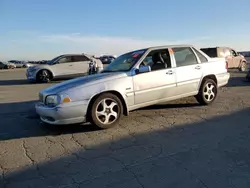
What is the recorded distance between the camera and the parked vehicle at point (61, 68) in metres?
14.9

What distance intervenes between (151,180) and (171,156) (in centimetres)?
76

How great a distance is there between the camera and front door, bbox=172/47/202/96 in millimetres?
6172

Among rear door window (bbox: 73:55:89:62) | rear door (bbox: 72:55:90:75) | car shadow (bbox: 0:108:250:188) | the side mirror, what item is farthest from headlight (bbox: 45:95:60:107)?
rear door window (bbox: 73:55:89:62)

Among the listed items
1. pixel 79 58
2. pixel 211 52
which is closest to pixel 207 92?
pixel 79 58

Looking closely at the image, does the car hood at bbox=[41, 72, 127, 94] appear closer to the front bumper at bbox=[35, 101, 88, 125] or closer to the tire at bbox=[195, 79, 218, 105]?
the front bumper at bbox=[35, 101, 88, 125]

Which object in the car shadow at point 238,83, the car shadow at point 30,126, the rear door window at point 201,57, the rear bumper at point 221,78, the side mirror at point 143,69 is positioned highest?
the rear door window at point 201,57

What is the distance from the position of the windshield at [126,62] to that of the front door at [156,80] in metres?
0.20

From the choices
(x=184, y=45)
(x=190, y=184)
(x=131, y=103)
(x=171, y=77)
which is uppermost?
(x=184, y=45)

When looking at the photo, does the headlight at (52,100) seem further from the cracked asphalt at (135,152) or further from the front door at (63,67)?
the front door at (63,67)

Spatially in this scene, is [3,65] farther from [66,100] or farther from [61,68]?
[66,100]

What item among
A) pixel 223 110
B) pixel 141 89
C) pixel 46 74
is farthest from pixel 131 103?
pixel 46 74

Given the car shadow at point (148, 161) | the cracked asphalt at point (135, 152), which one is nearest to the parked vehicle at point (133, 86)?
the cracked asphalt at point (135, 152)

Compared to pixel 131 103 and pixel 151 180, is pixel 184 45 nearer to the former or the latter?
pixel 131 103

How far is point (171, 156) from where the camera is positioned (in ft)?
12.1
